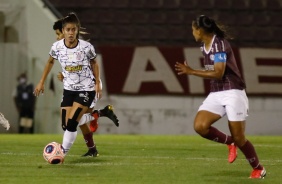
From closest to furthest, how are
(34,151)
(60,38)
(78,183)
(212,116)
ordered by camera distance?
1. (78,183)
2. (212,116)
3. (60,38)
4. (34,151)

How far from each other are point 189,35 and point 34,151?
9.20m

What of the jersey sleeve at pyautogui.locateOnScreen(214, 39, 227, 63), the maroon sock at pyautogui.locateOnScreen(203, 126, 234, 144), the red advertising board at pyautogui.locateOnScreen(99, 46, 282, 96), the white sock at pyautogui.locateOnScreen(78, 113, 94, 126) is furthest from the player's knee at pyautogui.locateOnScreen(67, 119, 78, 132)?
the red advertising board at pyautogui.locateOnScreen(99, 46, 282, 96)

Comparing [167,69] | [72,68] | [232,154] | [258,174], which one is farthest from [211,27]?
[167,69]

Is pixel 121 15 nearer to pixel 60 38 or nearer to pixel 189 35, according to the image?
pixel 189 35

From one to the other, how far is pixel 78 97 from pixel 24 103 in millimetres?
10188

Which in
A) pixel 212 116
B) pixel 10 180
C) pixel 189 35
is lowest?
pixel 189 35

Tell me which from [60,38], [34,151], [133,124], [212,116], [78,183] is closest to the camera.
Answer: [78,183]

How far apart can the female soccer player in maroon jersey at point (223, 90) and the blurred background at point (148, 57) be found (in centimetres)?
1098

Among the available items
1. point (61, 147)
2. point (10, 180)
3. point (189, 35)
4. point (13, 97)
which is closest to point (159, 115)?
point (189, 35)

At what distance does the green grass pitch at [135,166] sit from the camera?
28.5ft

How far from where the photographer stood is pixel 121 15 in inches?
826

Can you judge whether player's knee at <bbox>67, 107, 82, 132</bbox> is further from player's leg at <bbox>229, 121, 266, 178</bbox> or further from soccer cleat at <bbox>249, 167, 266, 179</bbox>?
soccer cleat at <bbox>249, 167, 266, 179</bbox>

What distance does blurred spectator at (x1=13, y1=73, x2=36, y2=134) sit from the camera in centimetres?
2030

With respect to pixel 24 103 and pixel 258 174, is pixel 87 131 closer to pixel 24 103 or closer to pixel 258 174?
pixel 258 174
